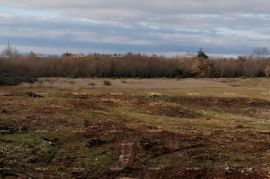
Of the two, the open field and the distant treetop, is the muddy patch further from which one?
the distant treetop

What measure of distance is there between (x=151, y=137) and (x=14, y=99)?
56.2ft

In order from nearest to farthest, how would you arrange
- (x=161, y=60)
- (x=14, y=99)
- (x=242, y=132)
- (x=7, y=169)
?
(x=7, y=169), (x=242, y=132), (x=14, y=99), (x=161, y=60)

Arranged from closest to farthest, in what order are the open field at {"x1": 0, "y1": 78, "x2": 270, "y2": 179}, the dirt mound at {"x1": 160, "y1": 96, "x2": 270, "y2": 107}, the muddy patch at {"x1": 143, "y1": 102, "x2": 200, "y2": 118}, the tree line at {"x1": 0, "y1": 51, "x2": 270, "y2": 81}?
1. the open field at {"x1": 0, "y1": 78, "x2": 270, "y2": 179}
2. the muddy patch at {"x1": 143, "y1": 102, "x2": 200, "y2": 118}
3. the dirt mound at {"x1": 160, "y1": 96, "x2": 270, "y2": 107}
4. the tree line at {"x1": 0, "y1": 51, "x2": 270, "y2": 81}

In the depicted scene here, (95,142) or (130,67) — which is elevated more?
(95,142)

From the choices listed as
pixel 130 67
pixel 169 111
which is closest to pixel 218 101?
pixel 169 111

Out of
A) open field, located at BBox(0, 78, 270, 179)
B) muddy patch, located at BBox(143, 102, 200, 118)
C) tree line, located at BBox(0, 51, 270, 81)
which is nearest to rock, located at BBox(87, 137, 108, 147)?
open field, located at BBox(0, 78, 270, 179)

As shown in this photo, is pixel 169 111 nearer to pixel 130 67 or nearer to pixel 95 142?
pixel 95 142

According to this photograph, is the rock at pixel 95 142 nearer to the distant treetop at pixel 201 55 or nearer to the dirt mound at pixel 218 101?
the dirt mound at pixel 218 101

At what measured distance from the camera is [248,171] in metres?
17.2

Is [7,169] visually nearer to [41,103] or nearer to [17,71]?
[41,103]

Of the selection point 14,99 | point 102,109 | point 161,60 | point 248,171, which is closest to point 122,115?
point 102,109

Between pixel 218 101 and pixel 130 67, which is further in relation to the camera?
pixel 130 67

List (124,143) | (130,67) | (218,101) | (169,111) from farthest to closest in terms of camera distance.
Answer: (130,67) < (218,101) < (169,111) < (124,143)

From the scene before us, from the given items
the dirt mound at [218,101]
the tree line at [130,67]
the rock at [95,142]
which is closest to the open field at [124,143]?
the rock at [95,142]
